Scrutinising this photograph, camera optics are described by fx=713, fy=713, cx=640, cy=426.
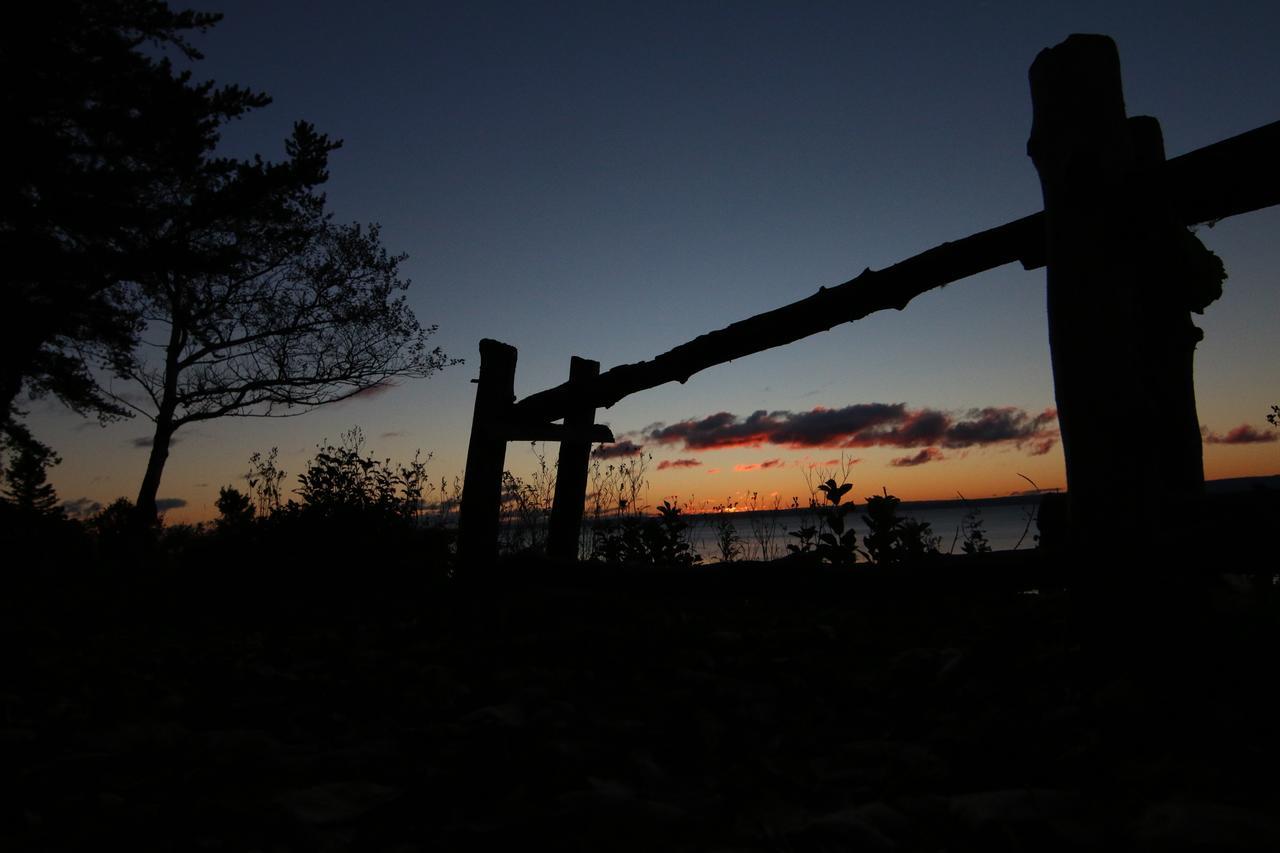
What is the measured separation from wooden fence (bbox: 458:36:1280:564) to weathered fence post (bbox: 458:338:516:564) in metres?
3.33

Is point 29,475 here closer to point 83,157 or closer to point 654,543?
point 83,157

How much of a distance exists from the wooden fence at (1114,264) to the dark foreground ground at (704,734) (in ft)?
1.30

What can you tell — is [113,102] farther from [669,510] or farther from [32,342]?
[669,510]

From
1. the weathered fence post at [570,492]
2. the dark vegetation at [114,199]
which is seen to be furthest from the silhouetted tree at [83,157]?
the weathered fence post at [570,492]

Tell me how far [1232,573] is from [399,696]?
2634mm

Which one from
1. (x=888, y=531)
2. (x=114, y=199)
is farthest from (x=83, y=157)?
(x=888, y=531)

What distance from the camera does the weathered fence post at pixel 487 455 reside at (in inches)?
205

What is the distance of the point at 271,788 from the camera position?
171 cm

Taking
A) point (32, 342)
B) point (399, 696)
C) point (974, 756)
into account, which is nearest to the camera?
point (974, 756)

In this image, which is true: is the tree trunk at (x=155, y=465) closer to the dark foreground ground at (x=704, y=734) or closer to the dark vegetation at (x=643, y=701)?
the dark vegetation at (x=643, y=701)

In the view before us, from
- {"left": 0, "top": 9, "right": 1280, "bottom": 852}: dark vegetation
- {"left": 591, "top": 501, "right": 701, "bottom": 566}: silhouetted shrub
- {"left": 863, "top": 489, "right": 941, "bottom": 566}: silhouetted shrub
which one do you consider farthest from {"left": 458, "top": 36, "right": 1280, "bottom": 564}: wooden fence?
{"left": 591, "top": 501, "right": 701, "bottom": 566}: silhouetted shrub

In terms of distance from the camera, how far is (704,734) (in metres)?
1.97

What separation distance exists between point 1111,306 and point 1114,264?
0.14 metres

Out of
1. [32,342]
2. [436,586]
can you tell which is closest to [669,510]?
[436,586]
